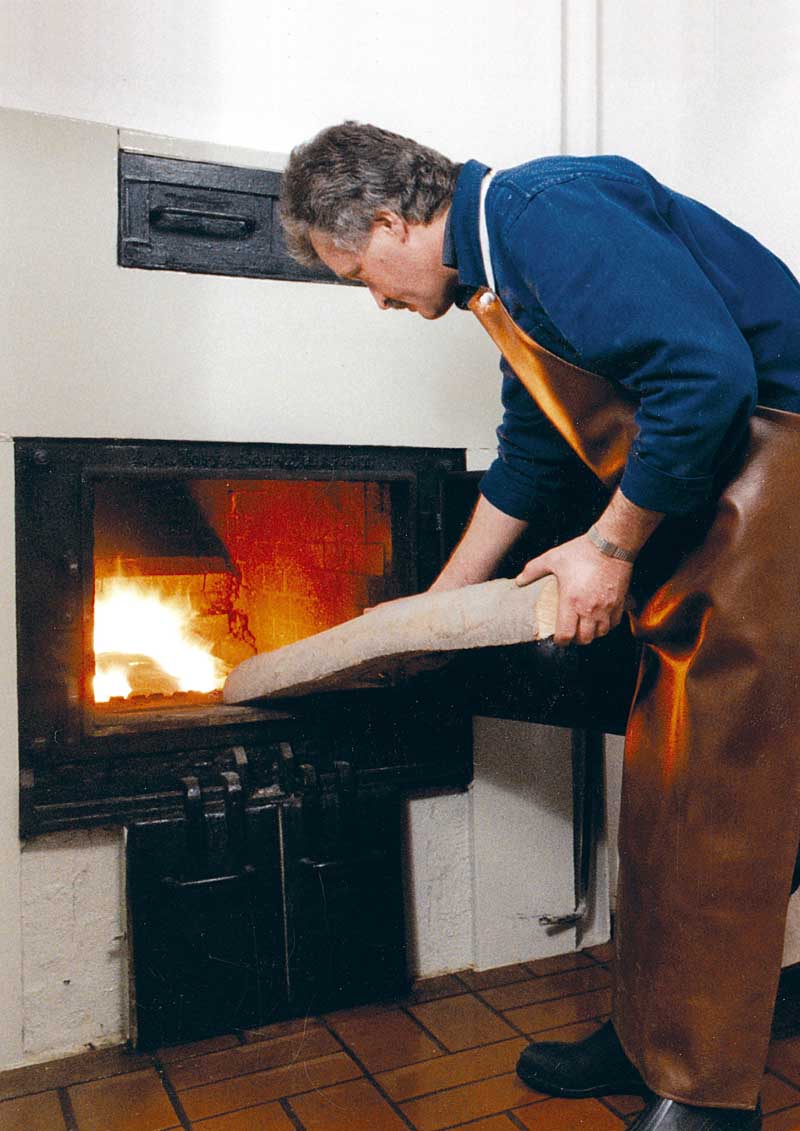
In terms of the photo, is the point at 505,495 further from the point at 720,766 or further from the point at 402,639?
the point at 720,766

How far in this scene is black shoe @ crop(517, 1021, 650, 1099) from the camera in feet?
5.20

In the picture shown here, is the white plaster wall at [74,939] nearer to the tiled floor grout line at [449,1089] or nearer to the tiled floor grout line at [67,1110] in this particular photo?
the tiled floor grout line at [67,1110]

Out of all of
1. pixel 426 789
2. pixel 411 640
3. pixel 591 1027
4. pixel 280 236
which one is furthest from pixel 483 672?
pixel 280 236

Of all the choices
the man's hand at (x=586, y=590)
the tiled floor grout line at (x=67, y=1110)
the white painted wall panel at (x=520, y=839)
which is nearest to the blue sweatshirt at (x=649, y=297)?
the man's hand at (x=586, y=590)

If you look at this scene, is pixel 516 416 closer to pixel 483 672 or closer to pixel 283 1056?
pixel 483 672

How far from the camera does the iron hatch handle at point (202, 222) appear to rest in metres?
1.83

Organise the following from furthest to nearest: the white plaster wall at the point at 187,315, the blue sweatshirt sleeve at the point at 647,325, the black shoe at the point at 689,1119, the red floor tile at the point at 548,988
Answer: the red floor tile at the point at 548,988, the white plaster wall at the point at 187,315, the black shoe at the point at 689,1119, the blue sweatshirt sleeve at the point at 647,325

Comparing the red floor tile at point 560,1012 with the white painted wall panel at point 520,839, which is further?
the white painted wall panel at point 520,839

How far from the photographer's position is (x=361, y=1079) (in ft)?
5.43

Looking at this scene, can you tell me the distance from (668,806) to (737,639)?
0.25 meters

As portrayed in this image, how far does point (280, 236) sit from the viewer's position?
1.92m

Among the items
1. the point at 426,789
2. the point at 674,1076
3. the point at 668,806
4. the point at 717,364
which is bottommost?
the point at 674,1076

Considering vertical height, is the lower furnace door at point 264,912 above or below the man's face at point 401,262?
below

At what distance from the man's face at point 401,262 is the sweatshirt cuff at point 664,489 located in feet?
1.45
